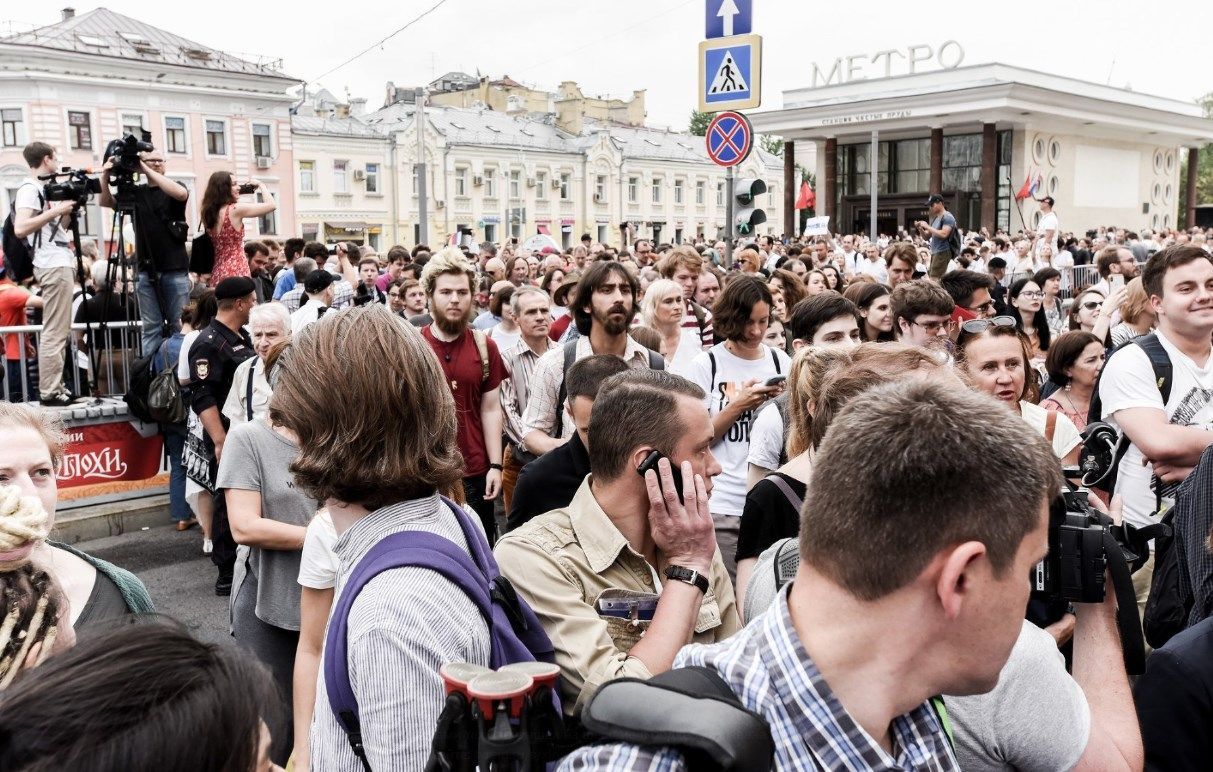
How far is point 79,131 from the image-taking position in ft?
147

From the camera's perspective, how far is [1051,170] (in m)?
45.5

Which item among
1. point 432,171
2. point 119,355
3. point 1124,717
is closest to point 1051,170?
point 432,171

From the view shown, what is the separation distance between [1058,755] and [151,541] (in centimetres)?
727

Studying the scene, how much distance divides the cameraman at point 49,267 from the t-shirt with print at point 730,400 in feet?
18.9

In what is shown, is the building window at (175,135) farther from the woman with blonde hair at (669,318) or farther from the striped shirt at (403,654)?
the striped shirt at (403,654)

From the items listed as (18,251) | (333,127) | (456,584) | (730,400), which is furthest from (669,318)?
(333,127)

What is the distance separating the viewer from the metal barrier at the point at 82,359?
8297 millimetres

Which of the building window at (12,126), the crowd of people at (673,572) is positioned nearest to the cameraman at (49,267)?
the crowd of people at (673,572)

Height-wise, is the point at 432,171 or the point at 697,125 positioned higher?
the point at 697,125

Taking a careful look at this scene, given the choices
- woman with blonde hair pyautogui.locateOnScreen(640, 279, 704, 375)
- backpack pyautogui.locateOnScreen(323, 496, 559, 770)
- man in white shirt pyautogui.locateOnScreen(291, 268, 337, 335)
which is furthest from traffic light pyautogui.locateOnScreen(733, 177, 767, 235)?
backpack pyautogui.locateOnScreen(323, 496, 559, 770)

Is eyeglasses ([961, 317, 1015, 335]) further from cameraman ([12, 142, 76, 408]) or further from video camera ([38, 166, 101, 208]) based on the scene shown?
cameraman ([12, 142, 76, 408])

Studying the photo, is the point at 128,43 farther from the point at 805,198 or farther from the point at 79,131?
the point at 805,198

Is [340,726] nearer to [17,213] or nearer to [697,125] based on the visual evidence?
[17,213]

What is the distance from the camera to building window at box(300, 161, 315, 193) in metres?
55.2
